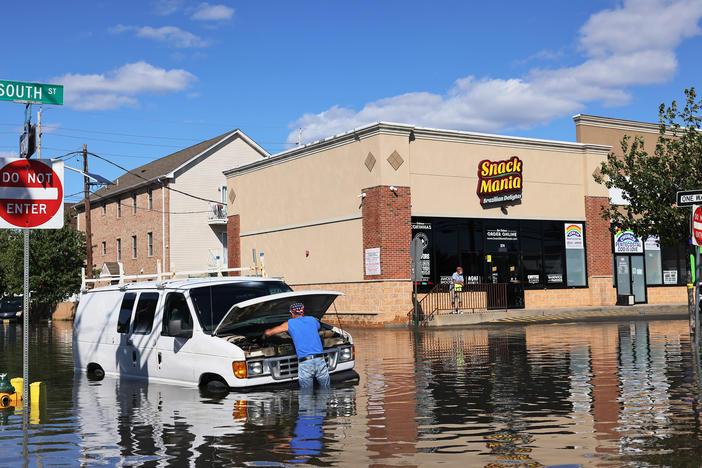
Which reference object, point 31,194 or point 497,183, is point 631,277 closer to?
point 497,183

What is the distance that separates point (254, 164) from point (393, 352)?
23409mm

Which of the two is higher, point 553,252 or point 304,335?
point 553,252

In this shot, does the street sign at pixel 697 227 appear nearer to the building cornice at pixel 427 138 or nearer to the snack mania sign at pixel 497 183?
the building cornice at pixel 427 138

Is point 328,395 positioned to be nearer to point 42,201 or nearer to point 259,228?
point 42,201

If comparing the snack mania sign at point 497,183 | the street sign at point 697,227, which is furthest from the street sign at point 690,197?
the snack mania sign at point 497,183

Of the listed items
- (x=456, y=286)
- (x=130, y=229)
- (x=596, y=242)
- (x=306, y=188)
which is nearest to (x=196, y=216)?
(x=130, y=229)

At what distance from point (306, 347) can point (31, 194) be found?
4.07 metres

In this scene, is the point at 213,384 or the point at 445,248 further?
the point at 445,248

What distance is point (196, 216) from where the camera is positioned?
52.1 metres

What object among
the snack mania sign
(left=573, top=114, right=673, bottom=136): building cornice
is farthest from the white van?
(left=573, top=114, right=673, bottom=136): building cornice

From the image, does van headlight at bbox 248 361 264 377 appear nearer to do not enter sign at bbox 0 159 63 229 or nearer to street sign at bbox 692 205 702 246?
do not enter sign at bbox 0 159 63 229

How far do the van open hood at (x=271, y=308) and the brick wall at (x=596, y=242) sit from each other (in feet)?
90.3

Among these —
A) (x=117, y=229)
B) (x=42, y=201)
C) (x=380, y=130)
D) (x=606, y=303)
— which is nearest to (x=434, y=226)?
(x=380, y=130)

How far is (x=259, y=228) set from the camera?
4134 centimetres
